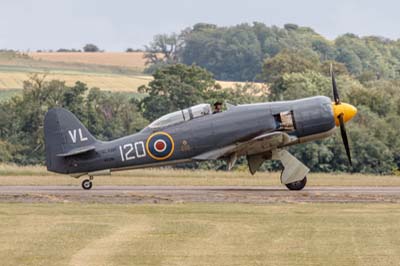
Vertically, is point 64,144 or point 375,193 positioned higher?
point 64,144

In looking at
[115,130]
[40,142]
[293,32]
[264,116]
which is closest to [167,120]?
[264,116]

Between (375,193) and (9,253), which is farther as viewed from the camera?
(375,193)

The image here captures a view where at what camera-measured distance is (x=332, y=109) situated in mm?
31078

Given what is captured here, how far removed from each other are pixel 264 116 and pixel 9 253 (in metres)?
13.7

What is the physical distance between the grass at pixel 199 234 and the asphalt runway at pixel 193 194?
166cm

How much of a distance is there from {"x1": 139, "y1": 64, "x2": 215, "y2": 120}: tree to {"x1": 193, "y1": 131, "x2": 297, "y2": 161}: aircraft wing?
38.2 metres

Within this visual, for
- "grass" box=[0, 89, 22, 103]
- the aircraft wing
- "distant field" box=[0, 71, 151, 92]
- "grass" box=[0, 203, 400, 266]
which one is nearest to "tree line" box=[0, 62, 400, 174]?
"grass" box=[0, 89, 22, 103]

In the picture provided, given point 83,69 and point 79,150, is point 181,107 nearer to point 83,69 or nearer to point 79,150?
point 79,150

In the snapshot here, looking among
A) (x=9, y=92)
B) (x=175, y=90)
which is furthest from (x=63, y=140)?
(x=9, y=92)

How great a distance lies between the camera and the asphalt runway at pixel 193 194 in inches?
1098

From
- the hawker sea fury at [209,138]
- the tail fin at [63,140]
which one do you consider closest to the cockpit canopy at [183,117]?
the hawker sea fury at [209,138]

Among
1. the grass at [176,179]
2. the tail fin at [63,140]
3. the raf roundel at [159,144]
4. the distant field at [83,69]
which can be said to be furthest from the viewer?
the distant field at [83,69]

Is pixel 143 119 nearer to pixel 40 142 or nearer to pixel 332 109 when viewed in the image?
pixel 40 142

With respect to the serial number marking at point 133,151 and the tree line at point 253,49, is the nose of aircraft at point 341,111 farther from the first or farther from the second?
the tree line at point 253,49
